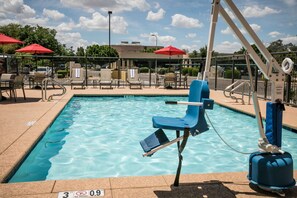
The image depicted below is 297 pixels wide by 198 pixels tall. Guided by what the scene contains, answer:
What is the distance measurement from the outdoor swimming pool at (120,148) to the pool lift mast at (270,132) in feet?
6.71

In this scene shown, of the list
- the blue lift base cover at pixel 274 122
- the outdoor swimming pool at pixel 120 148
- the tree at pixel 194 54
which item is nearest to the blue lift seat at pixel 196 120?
the blue lift base cover at pixel 274 122

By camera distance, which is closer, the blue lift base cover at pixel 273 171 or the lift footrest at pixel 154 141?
the blue lift base cover at pixel 273 171

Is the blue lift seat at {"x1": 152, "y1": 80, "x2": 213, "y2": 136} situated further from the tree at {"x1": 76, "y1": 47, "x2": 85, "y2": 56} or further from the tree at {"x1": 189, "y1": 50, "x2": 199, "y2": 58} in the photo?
the tree at {"x1": 76, "y1": 47, "x2": 85, "y2": 56}

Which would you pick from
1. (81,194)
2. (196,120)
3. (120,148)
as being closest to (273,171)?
(196,120)

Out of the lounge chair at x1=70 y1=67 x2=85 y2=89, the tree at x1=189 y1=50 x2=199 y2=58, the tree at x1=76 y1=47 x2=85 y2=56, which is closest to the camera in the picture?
the lounge chair at x1=70 y1=67 x2=85 y2=89

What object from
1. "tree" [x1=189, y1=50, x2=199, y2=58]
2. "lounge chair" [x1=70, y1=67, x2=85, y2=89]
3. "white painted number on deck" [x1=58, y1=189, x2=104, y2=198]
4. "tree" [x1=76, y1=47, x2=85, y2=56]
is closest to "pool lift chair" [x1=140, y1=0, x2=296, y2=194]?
"white painted number on deck" [x1=58, y1=189, x2=104, y2=198]

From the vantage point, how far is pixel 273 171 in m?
2.79

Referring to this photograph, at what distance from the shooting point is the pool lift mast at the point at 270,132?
2814 millimetres

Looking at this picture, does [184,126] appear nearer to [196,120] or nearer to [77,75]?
[196,120]

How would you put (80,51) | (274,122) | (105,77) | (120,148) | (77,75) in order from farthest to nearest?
(80,51) < (105,77) < (77,75) < (120,148) < (274,122)

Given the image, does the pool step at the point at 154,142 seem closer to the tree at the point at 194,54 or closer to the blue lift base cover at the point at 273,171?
the blue lift base cover at the point at 273,171

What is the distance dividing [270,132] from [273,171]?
382 mm

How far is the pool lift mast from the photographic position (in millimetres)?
2814

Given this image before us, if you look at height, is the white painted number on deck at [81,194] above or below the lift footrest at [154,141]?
below
